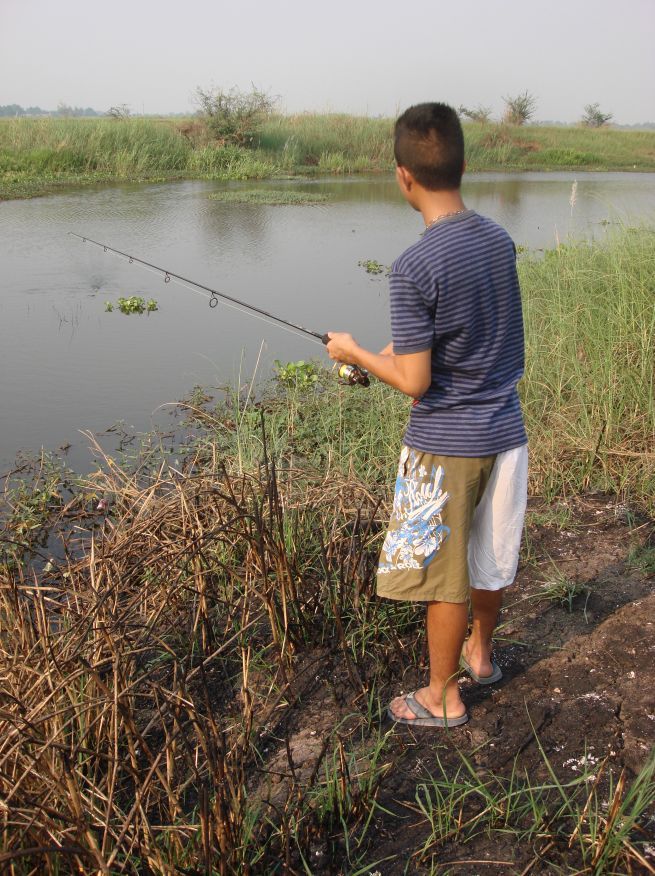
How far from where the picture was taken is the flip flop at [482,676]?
2258 millimetres

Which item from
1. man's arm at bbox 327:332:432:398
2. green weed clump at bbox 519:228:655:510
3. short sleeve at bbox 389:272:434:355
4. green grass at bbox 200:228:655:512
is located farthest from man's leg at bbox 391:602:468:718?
green weed clump at bbox 519:228:655:510

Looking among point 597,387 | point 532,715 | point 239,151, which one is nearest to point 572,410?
point 597,387

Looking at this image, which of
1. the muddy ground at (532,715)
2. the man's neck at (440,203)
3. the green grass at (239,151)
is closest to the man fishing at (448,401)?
the man's neck at (440,203)

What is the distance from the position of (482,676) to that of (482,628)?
15cm

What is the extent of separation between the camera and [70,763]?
1653mm

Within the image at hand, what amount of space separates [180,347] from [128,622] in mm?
4039

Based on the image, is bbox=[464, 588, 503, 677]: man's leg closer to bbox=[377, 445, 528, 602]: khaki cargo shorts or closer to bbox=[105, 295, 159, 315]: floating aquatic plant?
bbox=[377, 445, 528, 602]: khaki cargo shorts

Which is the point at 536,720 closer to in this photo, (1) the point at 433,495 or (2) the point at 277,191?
(1) the point at 433,495

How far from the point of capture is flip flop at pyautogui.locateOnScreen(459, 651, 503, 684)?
7.41 feet

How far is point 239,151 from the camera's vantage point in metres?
17.9

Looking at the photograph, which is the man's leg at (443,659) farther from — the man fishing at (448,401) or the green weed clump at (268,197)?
the green weed clump at (268,197)

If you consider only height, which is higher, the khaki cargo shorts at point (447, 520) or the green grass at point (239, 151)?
the green grass at point (239, 151)

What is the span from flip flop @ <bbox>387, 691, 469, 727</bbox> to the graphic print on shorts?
Answer: 0.39 metres

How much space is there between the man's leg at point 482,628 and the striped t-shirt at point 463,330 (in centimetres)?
46
